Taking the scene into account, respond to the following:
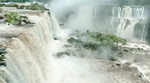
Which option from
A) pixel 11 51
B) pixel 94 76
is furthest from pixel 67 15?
pixel 11 51

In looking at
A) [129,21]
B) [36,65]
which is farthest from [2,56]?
[129,21]

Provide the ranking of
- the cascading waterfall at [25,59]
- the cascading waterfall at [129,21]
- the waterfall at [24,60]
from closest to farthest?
the waterfall at [24,60] < the cascading waterfall at [25,59] < the cascading waterfall at [129,21]

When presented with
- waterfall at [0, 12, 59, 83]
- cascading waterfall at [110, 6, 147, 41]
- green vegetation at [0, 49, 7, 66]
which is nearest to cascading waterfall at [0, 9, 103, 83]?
waterfall at [0, 12, 59, 83]

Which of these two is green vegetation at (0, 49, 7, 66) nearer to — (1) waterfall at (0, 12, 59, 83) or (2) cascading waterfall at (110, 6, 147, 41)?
(1) waterfall at (0, 12, 59, 83)

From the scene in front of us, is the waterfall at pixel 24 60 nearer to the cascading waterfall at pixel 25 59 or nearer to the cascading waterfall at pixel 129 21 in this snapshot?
the cascading waterfall at pixel 25 59

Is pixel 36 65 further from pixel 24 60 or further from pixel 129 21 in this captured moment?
pixel 129 21

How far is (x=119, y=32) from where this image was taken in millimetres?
41750

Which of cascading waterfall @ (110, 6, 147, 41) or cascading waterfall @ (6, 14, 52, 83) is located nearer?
cascading waterfall @ (6, 14, 52, 83)

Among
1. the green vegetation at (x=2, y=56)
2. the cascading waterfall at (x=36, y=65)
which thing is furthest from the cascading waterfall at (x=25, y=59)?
the green vegetation at (x=2, y=56)

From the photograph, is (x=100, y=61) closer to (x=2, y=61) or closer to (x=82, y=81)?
(x=82, y=81)

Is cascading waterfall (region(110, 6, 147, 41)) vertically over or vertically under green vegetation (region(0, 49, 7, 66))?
under

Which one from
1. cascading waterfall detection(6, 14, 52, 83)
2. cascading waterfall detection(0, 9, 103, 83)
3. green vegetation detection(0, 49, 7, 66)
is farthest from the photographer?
cascading waterfall detection(0, 9, 103, 83)

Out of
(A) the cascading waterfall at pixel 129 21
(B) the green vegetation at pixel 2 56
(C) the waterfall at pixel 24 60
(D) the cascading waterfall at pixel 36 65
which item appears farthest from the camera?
(A) the cascading waterfall at pixel 129 21

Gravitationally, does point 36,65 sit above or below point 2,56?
below
